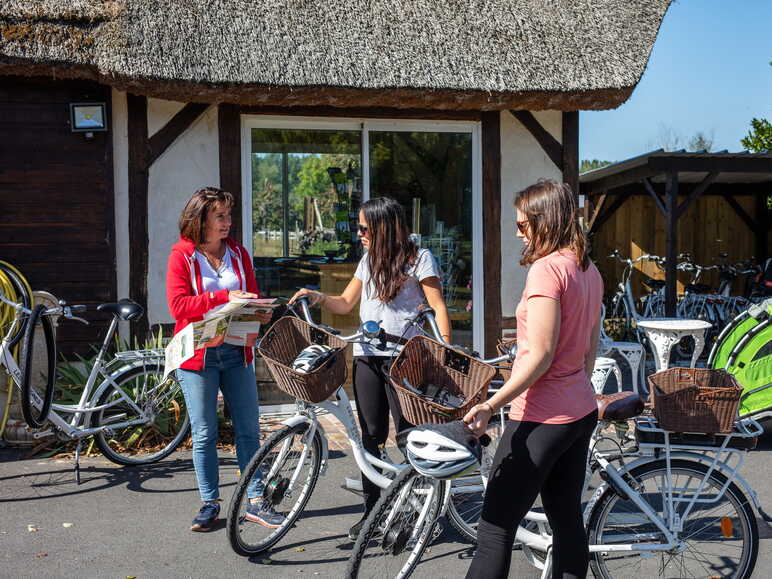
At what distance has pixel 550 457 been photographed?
2.74 meters

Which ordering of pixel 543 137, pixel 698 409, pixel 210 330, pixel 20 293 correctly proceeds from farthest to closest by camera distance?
pixel 543 137 < pixel 20 293 < pixel 210 330 < pixel 698 409

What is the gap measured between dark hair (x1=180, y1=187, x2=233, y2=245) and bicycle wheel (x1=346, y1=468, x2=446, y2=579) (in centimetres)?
176

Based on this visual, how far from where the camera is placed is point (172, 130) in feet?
22.3

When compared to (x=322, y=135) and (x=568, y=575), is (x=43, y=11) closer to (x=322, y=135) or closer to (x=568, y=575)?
(x=322, y=135)

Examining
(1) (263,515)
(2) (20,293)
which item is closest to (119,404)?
(2) (20,293)

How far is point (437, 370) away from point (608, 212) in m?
9.99

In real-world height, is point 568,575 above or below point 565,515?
below

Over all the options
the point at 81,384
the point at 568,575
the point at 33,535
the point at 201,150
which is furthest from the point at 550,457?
the point at 201,150

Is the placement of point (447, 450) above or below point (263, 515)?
above

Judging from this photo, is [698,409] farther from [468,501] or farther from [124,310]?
[124,310]

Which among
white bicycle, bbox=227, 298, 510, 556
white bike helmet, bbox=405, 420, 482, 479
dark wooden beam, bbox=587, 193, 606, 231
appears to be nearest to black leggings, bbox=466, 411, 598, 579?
white bike helmet, bbox=405, 420, 482, 479

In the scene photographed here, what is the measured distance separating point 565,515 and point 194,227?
7.74ft

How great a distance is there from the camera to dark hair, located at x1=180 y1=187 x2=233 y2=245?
13.5ft

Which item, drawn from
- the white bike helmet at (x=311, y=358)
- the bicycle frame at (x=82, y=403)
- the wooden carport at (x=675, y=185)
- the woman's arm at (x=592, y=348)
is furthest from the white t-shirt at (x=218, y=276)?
the wooden carport at (x=675, y=185)
